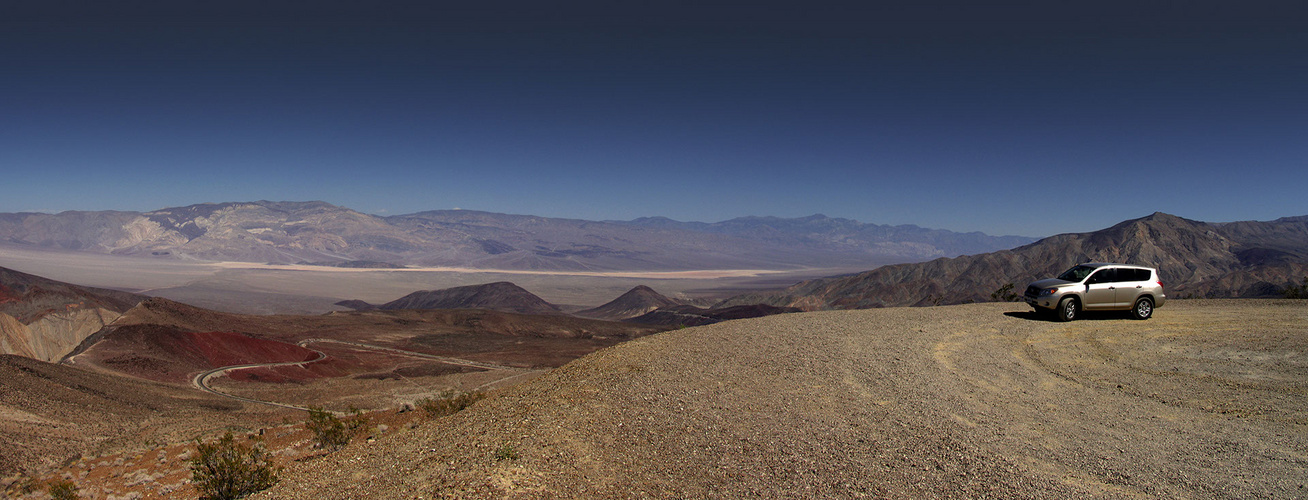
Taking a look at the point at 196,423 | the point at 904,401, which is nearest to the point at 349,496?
the point at 904,401

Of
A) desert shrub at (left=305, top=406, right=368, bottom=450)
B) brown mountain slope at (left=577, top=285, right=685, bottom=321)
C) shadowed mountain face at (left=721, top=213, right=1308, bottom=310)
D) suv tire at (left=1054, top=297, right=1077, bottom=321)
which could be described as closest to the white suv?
suv tire at (left=1054, top=297, right=1077, bottom=321)

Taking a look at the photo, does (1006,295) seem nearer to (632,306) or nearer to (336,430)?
(336,430)

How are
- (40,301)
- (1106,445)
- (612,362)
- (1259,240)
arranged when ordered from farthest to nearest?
(1259,240) → (40,301) → (612,362) → (1106,445)

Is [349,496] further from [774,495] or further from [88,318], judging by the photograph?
[88,318]

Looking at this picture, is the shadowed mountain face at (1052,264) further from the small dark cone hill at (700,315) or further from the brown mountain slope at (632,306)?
the brown mountain slope at (632,306)

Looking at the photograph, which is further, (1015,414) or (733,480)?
(1015,414)

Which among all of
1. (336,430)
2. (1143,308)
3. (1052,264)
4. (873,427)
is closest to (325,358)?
(336,430)
